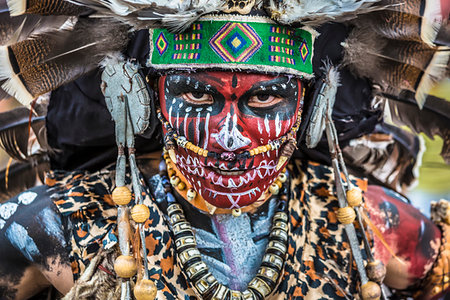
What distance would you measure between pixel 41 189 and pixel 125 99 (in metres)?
0.64

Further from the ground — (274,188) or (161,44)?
(161,44)

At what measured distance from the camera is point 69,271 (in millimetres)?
2371

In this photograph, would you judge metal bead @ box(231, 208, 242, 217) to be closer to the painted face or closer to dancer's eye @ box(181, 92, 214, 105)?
the painted face

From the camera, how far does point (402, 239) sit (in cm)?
288

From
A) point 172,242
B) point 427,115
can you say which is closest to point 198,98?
point 172,242

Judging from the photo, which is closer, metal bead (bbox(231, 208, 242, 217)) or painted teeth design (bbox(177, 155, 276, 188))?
painted teeth design (bbox(177, 155, 276, 188))

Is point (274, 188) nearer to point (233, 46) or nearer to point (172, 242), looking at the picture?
point (172, 242)

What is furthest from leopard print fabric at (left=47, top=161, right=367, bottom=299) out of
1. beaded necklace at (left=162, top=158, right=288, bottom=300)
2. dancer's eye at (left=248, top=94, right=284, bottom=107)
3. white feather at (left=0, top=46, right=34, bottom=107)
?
dancer's eye at (left=248, top=94, right=284, bottom=107)

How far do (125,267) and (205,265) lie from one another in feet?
1.17

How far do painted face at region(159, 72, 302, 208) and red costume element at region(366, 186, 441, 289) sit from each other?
85 centimetres

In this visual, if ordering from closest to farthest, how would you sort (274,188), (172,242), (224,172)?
(224,172)
(172,242)
(274,188)

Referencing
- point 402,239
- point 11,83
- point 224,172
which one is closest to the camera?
point 224,172

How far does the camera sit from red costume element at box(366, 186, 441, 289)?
2859 millimetres

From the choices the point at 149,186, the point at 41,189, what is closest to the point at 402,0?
the point at 149,186
